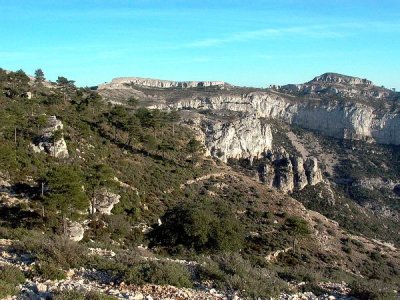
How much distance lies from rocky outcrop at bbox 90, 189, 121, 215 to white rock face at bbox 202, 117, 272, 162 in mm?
76824

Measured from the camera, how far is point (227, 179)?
67.7 m

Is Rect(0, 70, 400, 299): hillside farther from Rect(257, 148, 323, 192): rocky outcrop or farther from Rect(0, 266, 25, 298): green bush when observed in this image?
Rect(257, 148, 323, 192): rocky outcrop

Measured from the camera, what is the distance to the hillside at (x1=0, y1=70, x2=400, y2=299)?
13.8 metres

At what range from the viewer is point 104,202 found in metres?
39.3

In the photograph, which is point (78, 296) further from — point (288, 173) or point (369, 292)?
point (288, 173)

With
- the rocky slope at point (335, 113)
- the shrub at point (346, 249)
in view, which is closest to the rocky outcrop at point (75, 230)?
the shrub at point (346, 249)

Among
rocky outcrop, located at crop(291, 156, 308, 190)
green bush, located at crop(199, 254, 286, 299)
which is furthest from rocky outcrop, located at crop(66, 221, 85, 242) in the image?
rocky outcrop, located at crop(291, 156, 308, 190)

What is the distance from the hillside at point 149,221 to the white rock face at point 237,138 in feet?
64.6

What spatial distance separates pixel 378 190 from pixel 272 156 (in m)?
36.1

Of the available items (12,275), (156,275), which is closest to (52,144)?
(12,275)

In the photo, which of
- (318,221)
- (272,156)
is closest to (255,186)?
(318,221)

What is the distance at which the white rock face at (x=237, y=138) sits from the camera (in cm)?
11919

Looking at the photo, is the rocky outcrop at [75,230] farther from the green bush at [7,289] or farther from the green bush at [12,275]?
the green bush at [7,289]

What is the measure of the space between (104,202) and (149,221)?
472 cm
